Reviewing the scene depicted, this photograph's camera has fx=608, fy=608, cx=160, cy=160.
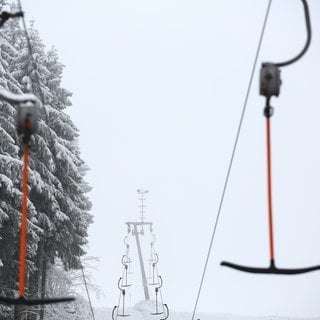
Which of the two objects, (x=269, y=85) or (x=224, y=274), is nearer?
(x=269, y=85)

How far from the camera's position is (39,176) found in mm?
19203

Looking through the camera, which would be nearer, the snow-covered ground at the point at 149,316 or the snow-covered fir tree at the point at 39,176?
the snow-covered fir tree at the point at 39,176

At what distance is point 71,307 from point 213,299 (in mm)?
131716

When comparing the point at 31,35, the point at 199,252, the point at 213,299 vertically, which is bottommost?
the point at 213,299

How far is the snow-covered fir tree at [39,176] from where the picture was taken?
16.8 metres

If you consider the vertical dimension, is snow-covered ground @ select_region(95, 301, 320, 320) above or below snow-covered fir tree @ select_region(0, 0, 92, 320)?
below

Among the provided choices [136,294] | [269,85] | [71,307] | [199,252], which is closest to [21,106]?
[269,85]

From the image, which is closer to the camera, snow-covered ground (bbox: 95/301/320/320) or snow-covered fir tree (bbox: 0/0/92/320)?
snow-covered fir tree (bbox: 0/0/92/320)

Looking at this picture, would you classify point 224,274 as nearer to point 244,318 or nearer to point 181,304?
point 181,304

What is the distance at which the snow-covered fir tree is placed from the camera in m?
16.8

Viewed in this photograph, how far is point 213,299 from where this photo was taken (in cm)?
15488

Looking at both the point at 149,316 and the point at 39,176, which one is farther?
the point at 149,316

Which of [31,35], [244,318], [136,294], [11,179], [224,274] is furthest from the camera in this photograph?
[224,274]

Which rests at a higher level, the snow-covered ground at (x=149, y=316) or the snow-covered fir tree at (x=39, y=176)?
the snow-covered fir tree at (x=39, y=176)
